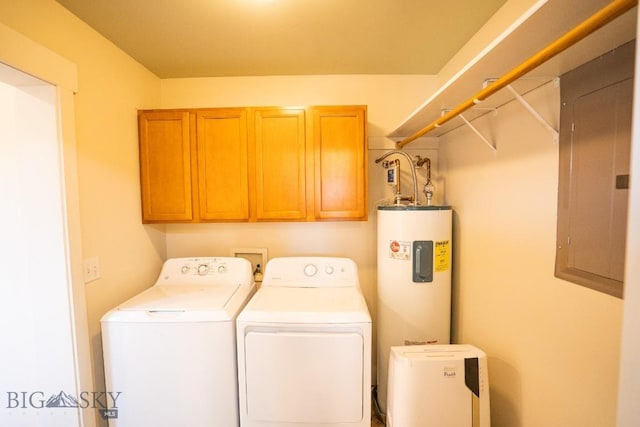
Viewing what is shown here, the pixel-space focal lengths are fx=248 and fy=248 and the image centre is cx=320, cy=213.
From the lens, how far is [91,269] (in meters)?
1.32

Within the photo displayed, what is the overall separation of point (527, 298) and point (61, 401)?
2.28 meters

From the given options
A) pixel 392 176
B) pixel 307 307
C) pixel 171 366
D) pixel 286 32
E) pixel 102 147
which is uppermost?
pixel 286 32

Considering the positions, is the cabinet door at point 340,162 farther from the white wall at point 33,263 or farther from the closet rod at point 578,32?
the white wall at point 33,263

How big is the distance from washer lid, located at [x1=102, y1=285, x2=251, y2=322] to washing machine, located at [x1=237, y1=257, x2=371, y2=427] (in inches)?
6.0

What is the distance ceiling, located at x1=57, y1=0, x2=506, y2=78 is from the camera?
4.04ft

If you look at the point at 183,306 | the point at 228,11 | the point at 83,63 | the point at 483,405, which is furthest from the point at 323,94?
the point at 483,405

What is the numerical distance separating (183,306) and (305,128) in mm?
1285

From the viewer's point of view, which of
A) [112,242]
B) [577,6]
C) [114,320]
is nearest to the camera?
[577,6]

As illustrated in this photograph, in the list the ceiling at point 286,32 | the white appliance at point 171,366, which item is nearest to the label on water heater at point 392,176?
the ceiling at point 286,32

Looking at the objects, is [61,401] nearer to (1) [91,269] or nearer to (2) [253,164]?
(1) [91,269]

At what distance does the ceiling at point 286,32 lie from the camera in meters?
1.23

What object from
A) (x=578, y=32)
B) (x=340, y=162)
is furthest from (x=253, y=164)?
(x=578, y=32)

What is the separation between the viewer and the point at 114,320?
129cm

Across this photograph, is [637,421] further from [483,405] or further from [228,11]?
[228,11]
